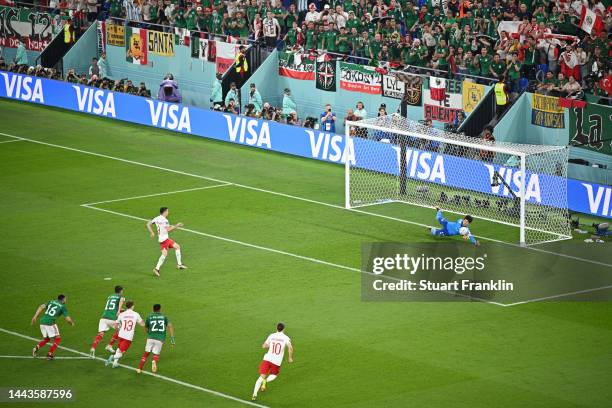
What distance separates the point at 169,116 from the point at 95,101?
4.05 metres

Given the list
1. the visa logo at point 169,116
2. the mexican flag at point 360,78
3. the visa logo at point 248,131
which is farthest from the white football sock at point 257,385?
the visa logo at point 169,116

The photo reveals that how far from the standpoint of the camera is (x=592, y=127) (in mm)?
40562

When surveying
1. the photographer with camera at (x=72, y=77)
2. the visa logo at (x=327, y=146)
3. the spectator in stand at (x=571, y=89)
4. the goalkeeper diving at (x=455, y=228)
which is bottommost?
the goalkeeper diving at (x=455, y=228)

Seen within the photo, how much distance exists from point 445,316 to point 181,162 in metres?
17.3

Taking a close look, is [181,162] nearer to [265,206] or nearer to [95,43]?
[265,206]

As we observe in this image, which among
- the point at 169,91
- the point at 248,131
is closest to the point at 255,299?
the point at 248,131

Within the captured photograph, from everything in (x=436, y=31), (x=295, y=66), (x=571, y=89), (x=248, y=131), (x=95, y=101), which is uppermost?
(x=436, y=31)

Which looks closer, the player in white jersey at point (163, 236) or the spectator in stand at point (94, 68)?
the player in white jersey at point (163, 236)

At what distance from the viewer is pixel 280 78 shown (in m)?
50.4

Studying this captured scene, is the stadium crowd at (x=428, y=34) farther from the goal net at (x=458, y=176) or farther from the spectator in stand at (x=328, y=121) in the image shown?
the goal net at (x=458, y=176)

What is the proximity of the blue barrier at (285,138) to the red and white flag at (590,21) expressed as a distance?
22.3 feet

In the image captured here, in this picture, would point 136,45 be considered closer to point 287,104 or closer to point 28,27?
point 28,27

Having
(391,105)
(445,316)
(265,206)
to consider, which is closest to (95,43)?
(391,105)

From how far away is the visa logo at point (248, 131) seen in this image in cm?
4691
